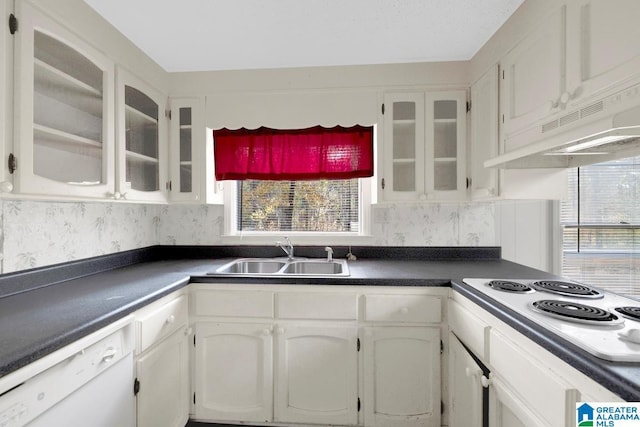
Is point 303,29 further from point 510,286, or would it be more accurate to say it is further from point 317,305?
point 510,286

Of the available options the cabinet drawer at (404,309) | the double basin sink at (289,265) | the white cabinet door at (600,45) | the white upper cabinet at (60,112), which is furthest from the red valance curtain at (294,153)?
the white cabinet door at (600,45)

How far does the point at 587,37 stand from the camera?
42.1 inches

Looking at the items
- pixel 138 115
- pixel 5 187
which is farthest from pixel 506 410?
pixel 138 115

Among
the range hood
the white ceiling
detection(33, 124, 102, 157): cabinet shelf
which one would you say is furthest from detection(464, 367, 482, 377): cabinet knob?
detection(33, 124, 102, 157): cabinet shelf

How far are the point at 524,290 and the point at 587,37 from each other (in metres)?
1.01

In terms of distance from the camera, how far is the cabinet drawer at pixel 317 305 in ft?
5.29

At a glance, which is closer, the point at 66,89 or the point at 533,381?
the point at 533,381

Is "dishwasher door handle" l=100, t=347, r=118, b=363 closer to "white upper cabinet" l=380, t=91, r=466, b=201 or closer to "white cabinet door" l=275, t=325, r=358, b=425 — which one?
"white cabinet door" l=275, t=325, r=358, b=425

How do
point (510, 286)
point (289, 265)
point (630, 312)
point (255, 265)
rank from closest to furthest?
point (630, 312)
point (510, 286)
point (289, 265)
point (255, 265)

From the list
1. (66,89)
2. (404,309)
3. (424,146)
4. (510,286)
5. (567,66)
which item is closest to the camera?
(567,66)

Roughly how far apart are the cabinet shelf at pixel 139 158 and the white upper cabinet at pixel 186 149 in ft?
0.55

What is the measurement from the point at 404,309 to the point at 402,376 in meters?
0.37

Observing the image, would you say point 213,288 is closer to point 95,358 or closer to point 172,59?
point 95,358

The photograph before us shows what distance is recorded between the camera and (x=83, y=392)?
96 cm
